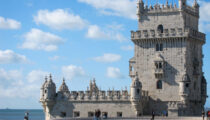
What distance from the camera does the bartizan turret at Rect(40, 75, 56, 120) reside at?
3027 inches

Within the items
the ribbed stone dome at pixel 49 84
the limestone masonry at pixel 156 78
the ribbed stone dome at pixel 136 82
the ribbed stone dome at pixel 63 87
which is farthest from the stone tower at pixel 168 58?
the ribbed stone dome at pixel 63 87

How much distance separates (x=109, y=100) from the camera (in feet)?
242

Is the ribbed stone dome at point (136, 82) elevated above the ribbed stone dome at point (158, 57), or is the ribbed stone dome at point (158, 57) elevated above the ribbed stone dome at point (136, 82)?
the ribbed stone dome at point (158, 57)

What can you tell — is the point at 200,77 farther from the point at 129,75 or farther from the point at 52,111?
the point at 52,111

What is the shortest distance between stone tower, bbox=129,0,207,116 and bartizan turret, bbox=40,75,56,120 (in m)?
12.2

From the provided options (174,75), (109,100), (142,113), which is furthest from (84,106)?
(174,75)

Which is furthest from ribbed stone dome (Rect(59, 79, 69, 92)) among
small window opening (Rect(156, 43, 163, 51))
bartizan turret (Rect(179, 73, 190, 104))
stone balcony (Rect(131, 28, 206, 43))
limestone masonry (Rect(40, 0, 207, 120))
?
bartizan turret (Rect(179, 73, 190, 104))

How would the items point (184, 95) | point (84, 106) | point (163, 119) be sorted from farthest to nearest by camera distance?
point (84, 106)
point (184, 95)
point (163, 119)

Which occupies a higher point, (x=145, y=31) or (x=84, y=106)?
(x=145, y=31)

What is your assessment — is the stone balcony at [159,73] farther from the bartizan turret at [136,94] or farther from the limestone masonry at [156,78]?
the bartizan turret at [136,94]

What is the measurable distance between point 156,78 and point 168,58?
3373 mm

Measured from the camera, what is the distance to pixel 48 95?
76.9m

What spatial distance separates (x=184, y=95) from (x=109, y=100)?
1085 centimetres

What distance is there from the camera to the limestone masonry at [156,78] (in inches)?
2830
